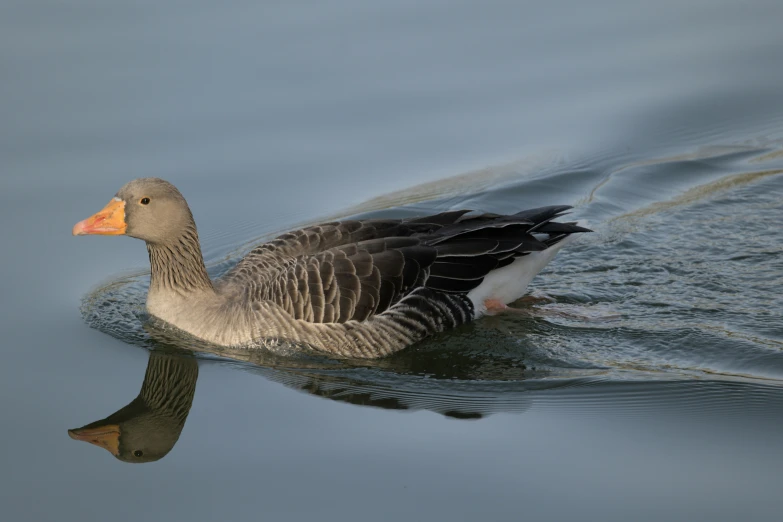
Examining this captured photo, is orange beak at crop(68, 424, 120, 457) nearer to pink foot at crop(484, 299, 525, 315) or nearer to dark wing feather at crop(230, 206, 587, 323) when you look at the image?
dark wing feather at crop(230, 206, 587, 323)

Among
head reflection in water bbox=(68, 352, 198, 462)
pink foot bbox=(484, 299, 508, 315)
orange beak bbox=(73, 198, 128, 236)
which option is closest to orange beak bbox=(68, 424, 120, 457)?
head reflection in water bbox=(68, 352, 198, 462)

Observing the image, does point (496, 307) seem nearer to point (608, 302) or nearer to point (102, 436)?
point (608, 302)

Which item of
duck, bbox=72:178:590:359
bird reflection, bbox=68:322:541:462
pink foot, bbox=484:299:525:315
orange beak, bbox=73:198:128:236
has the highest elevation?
orange beak, bbox=73:198:128:236

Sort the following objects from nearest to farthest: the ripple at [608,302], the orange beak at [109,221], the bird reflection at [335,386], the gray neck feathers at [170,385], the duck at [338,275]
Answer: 1. the bird reflection at [335,386]
2. the gray neck feathers at [170,385]
3. the ripple at [608,302]
4. the orange beak at [109,221]
5. the duck at [338,275]

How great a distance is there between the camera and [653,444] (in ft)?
25.9

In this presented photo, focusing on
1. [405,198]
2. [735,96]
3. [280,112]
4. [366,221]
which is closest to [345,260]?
[366,221]

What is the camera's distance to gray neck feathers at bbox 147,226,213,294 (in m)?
9.88

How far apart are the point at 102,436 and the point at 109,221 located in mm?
2270

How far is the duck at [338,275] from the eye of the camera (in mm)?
9539

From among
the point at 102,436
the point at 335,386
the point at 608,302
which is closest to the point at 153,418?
Answer: the point at 102,436

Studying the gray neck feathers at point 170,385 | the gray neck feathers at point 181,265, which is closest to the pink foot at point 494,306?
the gray neck feathers at point 181,265

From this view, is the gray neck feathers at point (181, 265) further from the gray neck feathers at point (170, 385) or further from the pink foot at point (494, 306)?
the pink foot at point (494, 306)

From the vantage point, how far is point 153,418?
8.64 m

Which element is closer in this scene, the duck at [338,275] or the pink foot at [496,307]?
the duck at [338,275]
